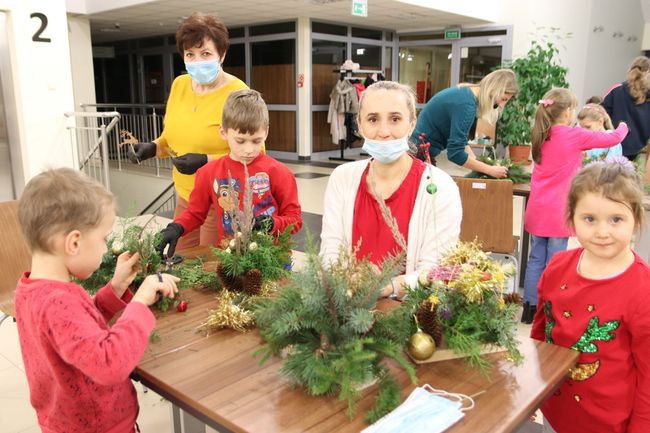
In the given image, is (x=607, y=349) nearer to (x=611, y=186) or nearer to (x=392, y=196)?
(x=611, y=186)

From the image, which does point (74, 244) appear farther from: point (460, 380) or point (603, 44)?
point (603, 44)

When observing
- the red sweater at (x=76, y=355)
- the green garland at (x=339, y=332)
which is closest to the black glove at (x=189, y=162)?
the red sweater at (x=76, y=355)

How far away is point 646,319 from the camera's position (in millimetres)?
1299

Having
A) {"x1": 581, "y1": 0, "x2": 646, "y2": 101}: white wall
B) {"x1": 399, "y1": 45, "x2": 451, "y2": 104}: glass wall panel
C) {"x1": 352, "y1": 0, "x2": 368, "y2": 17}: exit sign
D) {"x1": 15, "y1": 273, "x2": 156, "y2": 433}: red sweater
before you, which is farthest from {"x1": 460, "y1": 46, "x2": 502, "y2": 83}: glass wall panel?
{"x1": 15, "y1": 273, "x2": 156, "y2": 433}: red sweater

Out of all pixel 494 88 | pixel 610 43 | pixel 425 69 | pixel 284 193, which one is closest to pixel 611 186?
pixel 284 193

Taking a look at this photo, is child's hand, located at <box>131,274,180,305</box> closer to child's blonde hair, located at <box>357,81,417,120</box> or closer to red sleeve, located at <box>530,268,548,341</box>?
child's blonde hair, located at <box>357,81,417,120</box>

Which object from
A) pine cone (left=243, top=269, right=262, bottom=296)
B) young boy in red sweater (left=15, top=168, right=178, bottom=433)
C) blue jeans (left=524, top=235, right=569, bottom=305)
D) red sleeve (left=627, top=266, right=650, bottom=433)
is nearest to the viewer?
young boy in red sweater (left=15, top=168, right=178, bottom=433)

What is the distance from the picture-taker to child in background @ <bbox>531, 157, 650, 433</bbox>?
1343mm

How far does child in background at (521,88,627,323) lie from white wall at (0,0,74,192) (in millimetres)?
4429

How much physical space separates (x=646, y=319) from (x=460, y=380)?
53cm

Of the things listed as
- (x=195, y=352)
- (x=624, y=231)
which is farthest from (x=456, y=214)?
(x=195, y=352)

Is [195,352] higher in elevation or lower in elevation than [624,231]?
lower

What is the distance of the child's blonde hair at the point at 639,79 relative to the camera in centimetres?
470

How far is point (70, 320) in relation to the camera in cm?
108
